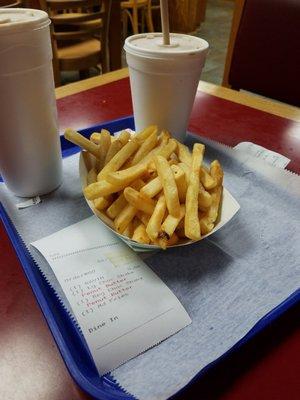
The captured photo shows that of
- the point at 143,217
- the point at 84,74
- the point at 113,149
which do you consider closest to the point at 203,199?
the point at 143,217

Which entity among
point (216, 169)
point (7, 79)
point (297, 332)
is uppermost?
point (7, 79)

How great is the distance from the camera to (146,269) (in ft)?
1.85

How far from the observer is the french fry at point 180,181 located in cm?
57

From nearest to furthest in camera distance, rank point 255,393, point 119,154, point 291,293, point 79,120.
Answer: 1. point 255,393
2. point 291,293
3. point 119,154
4. point 79,120

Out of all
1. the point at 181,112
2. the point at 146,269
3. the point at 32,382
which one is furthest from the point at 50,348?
the point at 181,112

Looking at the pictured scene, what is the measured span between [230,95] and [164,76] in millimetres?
509

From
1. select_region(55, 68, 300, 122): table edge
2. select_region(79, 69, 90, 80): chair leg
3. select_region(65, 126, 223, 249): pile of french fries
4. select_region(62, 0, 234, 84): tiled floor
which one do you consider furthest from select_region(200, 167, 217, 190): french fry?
select_region(62, 0, 234, 84): tiled floor

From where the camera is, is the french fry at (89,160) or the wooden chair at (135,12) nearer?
the french fry at (89,160)

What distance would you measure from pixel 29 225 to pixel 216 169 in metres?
0.37

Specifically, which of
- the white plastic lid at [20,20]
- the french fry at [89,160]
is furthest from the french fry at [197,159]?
the white plastic lid at [20,20]

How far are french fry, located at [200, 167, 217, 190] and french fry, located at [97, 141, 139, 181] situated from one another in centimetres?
14

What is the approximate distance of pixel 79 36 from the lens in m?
2.11

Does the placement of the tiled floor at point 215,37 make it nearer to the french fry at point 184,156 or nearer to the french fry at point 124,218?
the french fry at point 184,156

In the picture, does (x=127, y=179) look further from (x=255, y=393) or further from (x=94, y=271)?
(x=255, y=393)
